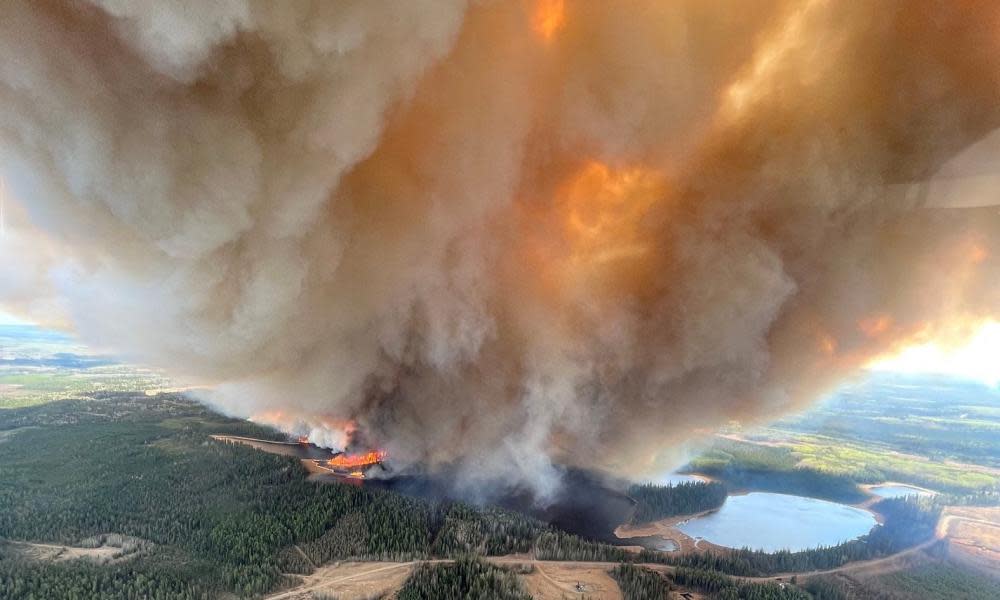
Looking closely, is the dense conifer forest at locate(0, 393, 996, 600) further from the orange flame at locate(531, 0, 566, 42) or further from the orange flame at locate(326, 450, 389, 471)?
the orange flame at locate(531, 0, 566, 42)

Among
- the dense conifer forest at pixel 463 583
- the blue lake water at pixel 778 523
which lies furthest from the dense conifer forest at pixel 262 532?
the blue lake water at pixel 778 523

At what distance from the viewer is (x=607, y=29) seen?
10.7m

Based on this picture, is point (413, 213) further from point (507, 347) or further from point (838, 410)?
point (838, 410)

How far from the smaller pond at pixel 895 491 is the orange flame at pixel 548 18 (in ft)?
92.7

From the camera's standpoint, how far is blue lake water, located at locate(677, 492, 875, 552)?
72.3ft

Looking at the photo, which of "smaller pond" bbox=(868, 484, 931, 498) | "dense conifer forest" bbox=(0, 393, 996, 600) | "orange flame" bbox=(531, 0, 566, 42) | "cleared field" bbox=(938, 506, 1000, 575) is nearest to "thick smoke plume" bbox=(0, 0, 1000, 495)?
"orange flame" bbox=(531, 0, 566, 42)

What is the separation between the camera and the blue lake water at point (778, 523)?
22.0 meters

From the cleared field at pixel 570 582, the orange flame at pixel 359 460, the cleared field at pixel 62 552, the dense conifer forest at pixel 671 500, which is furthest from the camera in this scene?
the orange flame at pixel 359 460

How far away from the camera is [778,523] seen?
2480 cm

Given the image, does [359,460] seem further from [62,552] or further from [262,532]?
[62,552]

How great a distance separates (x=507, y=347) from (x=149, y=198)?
38.0 ft

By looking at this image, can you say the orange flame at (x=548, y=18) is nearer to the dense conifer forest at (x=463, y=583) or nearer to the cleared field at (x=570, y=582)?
the dense conifer forest at (x=463, y=583)

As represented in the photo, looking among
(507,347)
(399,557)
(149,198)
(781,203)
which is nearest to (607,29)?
(781,203)

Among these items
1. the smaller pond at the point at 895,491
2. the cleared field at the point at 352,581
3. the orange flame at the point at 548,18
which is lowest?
the cleared field at the point at 352,581
